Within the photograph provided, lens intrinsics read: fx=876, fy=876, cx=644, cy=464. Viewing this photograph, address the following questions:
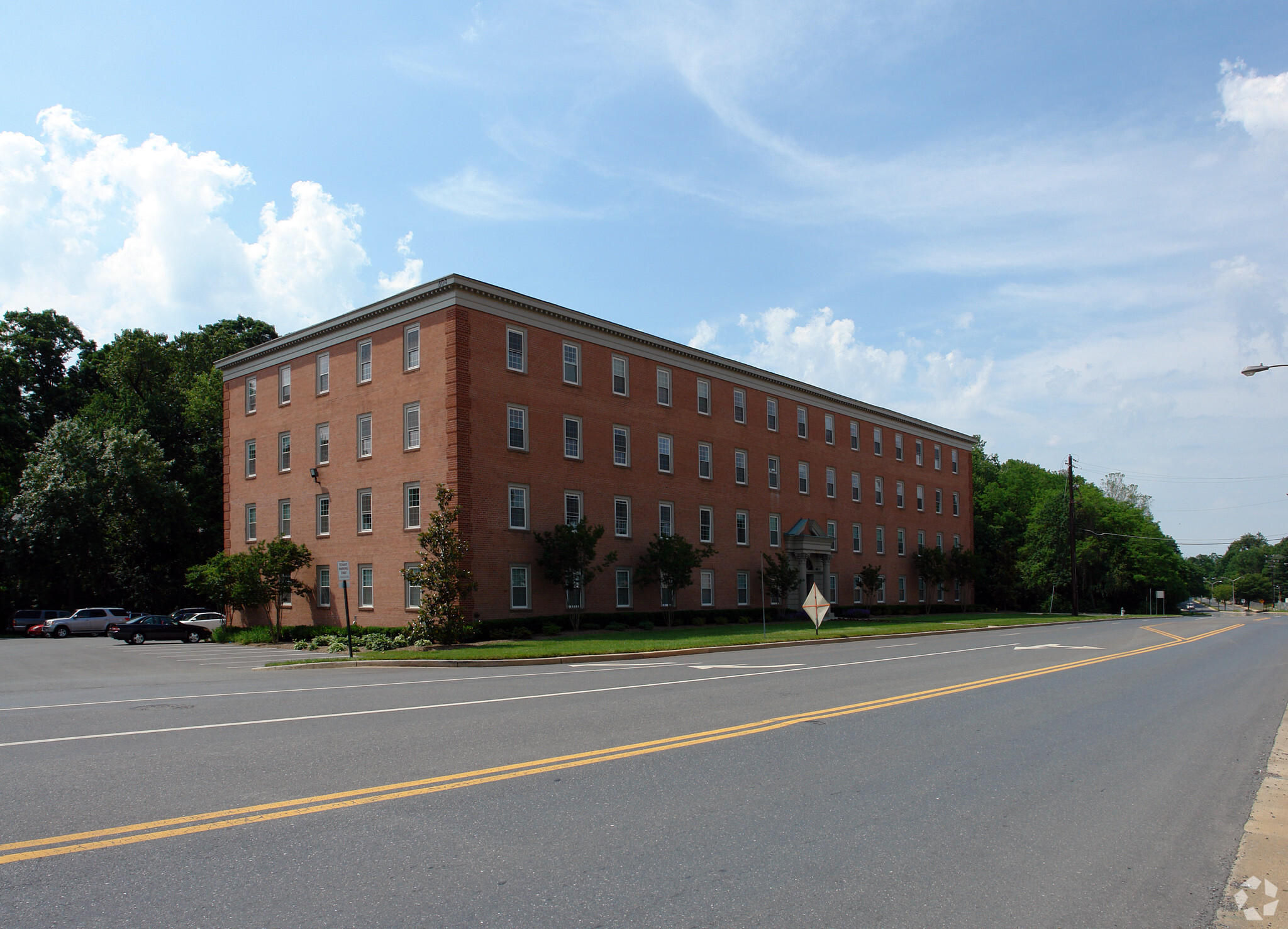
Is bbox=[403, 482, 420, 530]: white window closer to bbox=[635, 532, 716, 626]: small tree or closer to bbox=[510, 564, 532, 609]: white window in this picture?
bbox=[510, 564, 532, 609]: white window

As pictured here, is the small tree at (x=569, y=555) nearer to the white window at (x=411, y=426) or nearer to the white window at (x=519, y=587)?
the white window at (x=519, y=587)

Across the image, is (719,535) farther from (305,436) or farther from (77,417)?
(77,417)

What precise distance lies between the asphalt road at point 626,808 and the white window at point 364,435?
21504 millimetres

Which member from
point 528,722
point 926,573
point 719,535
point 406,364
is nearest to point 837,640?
point 719,535

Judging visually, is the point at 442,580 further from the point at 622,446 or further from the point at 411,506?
the point at 622,446

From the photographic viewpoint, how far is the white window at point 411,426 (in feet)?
108

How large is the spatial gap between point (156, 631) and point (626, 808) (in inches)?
1574

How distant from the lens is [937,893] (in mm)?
4992

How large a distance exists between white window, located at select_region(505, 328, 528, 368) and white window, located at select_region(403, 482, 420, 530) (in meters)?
5.77

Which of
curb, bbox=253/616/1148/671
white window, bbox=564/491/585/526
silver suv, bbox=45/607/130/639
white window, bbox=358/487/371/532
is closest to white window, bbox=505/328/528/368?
white window, bbox=564/491/585/526

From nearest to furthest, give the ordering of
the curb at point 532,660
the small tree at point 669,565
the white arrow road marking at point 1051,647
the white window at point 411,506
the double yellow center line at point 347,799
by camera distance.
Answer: the double yellow center line at point 347,799, the curb at point 532,660, the white arrow road marking at point 1051,647, the white window at point 411,506, the small tree at point 669,565

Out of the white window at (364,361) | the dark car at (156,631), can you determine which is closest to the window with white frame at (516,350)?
the white window at (364,361)

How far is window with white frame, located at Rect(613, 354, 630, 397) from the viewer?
126ft

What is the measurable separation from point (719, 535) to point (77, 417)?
41.4 meters
